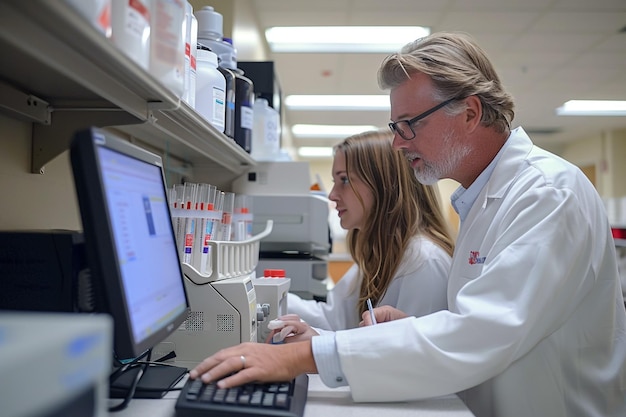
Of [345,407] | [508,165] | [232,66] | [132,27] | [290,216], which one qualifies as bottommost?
[345,407]

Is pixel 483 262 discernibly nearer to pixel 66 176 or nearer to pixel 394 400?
pixel 394 400

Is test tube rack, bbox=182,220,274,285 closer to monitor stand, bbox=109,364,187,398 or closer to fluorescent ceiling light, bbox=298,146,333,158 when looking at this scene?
monitor stand, bbox=109,364,187,398

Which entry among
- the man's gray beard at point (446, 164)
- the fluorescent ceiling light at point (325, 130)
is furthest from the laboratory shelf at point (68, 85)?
the fluorescent ceiling light at point (325, 130)

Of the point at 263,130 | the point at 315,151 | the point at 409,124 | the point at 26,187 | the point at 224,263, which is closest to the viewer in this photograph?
the point at 26,187

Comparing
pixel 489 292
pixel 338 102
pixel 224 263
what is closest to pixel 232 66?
pixel 224 263

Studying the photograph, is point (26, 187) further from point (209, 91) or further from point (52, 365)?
point (52, 365)

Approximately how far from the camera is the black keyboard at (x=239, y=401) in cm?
72

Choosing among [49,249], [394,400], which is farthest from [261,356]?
[49,249]

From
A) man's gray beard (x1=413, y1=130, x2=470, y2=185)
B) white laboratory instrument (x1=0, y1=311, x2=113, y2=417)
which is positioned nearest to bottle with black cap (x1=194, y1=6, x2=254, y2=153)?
man's gray beard (x1=413, y1=130, x2=470, y2=185)

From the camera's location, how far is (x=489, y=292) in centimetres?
90

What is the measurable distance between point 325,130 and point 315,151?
2.03 m

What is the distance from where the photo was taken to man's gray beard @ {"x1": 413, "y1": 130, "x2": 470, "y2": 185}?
4.15ft

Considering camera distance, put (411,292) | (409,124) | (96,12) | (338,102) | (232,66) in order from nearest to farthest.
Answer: (96,12) → (409,124) → (411,292) → (232,66) → (338,102)

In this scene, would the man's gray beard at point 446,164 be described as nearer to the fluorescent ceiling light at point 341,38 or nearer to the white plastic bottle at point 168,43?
the white plastic bottle at point 168,43
